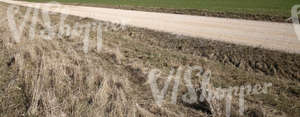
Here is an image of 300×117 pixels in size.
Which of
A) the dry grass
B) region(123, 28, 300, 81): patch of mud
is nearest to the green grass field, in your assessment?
region(123, 28, 300, 81): patch of mud

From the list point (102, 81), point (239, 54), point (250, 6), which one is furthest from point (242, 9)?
point (102, 81)

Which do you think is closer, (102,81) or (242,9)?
(102,81)

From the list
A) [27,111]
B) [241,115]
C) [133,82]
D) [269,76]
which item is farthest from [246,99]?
[27,111]

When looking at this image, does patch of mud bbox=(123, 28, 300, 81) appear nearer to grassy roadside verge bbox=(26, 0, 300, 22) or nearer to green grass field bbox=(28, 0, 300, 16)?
grassy roadside verge bbox=(26, 0, 300, 22)

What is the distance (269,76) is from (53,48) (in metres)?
7.82

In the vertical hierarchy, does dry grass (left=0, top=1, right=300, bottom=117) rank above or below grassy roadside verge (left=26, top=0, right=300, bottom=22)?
below

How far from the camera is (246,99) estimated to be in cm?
427

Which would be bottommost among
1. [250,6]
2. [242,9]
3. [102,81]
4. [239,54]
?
[102,81]

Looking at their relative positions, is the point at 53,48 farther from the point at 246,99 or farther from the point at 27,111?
the point at 246,99

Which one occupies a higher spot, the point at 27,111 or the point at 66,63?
the point at 66,63

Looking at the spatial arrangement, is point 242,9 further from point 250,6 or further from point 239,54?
point 239,54

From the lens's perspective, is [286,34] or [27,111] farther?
[286,34]

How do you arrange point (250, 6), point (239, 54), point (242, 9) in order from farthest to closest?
point (250, 6), point (242, 9), point (239, 54)

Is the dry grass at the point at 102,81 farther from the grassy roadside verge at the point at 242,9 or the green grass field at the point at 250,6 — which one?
the green grass field at the point at 250,6
